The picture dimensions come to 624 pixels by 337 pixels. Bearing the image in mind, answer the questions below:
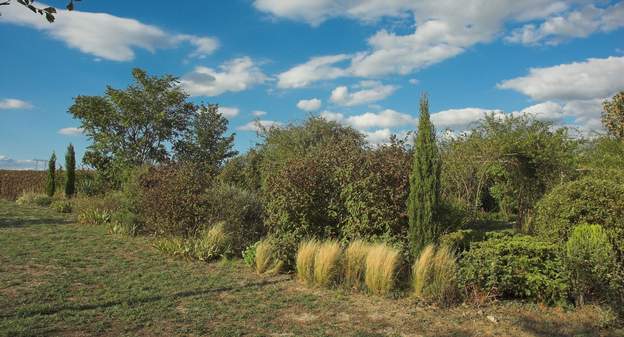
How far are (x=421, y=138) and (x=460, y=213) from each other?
3096 millimetres

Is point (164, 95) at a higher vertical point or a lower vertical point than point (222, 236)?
higher

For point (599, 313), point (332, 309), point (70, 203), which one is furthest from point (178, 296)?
point (70, 203)

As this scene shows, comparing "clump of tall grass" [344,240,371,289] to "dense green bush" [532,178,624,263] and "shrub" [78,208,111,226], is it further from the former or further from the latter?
"shrub" [78,208,111,226]

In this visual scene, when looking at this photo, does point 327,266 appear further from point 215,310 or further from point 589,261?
point 589,261

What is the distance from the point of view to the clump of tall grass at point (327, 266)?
23.4 ft

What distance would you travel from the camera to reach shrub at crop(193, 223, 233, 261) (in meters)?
9.16

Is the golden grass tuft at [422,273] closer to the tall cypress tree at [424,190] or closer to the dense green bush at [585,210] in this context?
the tall cypress tree at [424,190]

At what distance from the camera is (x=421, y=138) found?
26.8 ft

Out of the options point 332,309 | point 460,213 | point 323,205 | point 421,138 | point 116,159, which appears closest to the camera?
point 332,309

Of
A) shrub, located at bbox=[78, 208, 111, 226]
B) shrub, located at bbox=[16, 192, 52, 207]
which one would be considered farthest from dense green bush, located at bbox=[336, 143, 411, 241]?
shrub, located at bbox=[16, 192, 52, 207]

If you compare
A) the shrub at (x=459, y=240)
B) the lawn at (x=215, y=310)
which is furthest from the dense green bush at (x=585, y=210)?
the lawn at (x=215, y=310)

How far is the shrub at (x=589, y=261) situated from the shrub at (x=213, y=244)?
6.29 m

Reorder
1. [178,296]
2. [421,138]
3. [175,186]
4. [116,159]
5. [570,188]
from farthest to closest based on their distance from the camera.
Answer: [116,159] < [175,186] < [421,138] < [570,188] < [178,296]

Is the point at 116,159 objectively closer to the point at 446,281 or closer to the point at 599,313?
the point at 446,281
